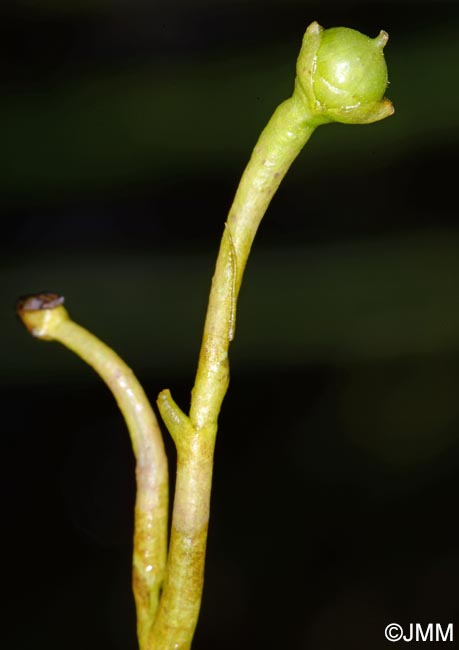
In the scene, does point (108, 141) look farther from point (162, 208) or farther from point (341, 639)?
point (341, 639)

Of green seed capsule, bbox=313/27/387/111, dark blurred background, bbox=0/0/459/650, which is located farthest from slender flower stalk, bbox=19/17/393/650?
dark blurred background, bbox=0/0/459/650

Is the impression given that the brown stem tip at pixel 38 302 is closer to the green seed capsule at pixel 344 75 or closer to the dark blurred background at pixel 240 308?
the green seed capsule at pixel 344 75

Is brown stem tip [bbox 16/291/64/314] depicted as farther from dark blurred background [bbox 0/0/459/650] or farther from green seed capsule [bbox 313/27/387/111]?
dark blurred background [bbox 0/0/459/650]

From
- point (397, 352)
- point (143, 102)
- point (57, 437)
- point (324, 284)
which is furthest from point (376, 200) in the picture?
point (57, 437)

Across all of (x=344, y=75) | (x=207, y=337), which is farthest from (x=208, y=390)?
(x=344, y=75)

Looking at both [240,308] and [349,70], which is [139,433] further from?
[240,308]

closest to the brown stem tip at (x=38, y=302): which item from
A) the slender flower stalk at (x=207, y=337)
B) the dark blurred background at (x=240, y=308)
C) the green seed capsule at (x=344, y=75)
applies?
the slender flower stalk at (x=207, y=337)

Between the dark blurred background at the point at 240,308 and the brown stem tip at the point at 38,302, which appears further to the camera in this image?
the dark blurred background at the point at 240,308
